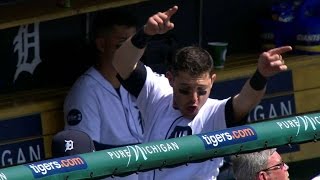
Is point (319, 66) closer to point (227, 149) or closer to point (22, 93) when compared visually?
→ point (22, 93)

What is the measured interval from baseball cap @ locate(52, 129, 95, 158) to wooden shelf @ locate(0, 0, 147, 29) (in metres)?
1.49

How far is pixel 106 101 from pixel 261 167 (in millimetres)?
1682

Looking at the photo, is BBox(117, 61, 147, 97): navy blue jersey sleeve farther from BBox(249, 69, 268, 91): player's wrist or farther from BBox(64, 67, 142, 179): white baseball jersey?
BBox(64, 67, 142, 179): white baseball jersey

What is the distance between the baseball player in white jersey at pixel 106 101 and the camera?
5809 mm

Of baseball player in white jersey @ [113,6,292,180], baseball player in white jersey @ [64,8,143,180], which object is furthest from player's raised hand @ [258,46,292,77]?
baseball player in white jersey @ [64,8,143,180]

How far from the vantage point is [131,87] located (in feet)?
16.0

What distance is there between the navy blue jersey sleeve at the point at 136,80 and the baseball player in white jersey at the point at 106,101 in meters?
0.91

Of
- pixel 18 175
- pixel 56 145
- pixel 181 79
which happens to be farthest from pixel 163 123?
pixel 18 175

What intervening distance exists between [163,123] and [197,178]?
1.04ft

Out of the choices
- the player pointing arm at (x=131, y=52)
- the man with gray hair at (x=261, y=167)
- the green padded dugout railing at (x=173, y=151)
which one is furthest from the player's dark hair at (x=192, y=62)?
the green padded dugout railing at (x=173, y=151)

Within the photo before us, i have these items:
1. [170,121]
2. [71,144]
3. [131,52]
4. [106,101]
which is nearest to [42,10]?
[106,101]

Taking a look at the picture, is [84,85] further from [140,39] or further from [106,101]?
[140,39]

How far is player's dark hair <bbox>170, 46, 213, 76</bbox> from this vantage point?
15.3 feet

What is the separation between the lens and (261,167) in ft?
14.3
